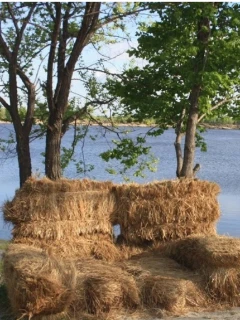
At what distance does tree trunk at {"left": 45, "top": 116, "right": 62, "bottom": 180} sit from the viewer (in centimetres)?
1017

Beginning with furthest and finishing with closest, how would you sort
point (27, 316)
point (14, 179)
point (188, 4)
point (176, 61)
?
1. point (14, 179)
2. point (176, 61)
3. point (188, 4)
4. point (27, 316)

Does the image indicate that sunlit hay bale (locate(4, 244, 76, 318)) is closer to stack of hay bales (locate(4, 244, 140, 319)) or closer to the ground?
stack of hay bales (locate(4, 244, 140, 319))

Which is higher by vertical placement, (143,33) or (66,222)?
(143,33)

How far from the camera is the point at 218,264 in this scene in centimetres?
659

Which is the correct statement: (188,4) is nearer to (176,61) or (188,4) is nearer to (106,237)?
(176,61)

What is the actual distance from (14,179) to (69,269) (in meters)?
19.5

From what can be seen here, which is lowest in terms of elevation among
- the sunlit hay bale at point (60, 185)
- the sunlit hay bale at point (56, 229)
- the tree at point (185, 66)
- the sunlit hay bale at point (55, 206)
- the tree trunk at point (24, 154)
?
the sunlit hay bale at point (56, 229)

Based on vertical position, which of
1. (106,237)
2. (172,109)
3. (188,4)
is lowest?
(106,237)

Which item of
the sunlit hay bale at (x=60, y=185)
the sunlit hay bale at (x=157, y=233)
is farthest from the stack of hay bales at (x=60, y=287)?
the sunlit hay bale at (x=157, y=233)

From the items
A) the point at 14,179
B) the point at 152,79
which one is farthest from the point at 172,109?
the point at 14,179

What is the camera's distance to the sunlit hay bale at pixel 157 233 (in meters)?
7.78

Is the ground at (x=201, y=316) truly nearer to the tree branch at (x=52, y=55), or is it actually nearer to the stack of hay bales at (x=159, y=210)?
the stack of hay bales at (x=159, y=210)

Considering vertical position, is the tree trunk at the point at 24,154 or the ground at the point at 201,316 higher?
the tree trunk at the point at 24,154

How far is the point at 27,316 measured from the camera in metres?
5.49
